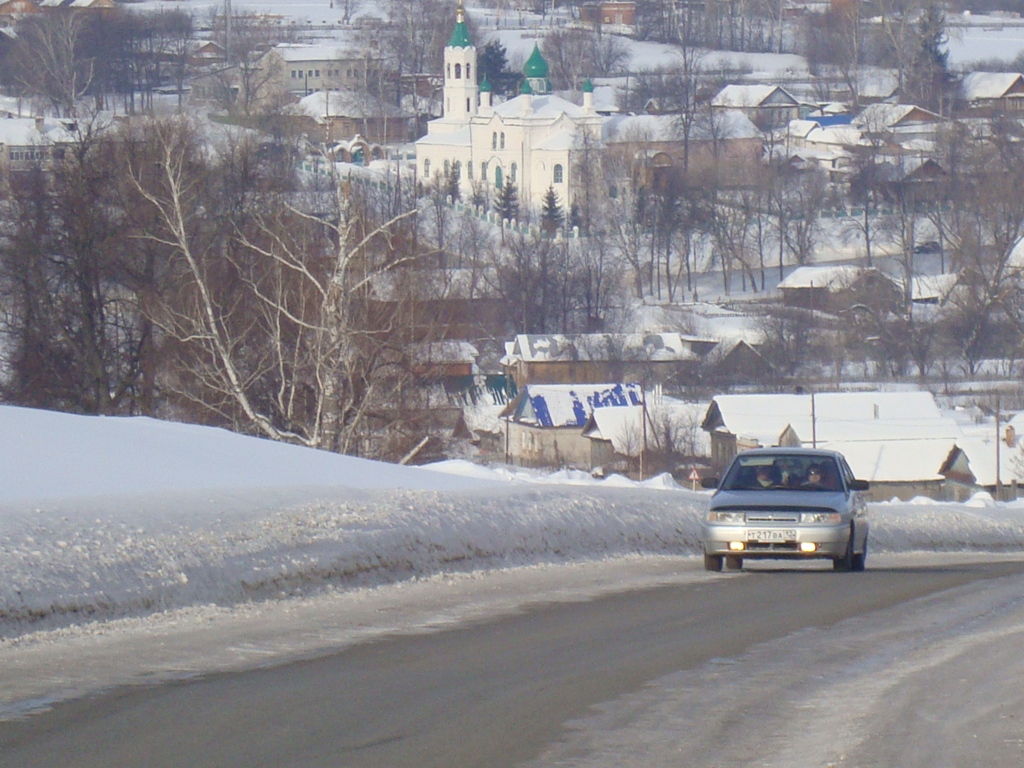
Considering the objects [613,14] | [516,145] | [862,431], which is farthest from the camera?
[613,14]

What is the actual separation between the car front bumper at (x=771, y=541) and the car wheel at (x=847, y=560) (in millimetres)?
221

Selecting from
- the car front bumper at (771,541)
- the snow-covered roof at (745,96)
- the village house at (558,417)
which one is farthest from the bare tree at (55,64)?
the car front bumper at (771,541)

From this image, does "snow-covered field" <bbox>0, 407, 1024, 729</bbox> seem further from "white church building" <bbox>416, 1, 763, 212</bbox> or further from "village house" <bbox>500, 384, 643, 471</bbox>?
"white church building" <bbox>416, 1, 763, 212</bbox>

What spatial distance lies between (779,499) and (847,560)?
0.70 m

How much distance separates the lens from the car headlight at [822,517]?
1204 centimetres

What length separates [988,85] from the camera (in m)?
119

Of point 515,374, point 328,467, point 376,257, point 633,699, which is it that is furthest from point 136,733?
point 515,374

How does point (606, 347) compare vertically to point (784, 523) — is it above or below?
above

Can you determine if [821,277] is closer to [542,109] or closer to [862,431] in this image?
[862,431]

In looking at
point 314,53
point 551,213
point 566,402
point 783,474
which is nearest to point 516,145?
point 551,213

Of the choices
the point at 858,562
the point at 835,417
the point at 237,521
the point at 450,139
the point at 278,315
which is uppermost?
the point at 450,139

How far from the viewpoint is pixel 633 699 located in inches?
268

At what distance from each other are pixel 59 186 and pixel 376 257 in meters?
7.48

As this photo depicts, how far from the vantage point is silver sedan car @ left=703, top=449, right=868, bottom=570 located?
12.0 meters
